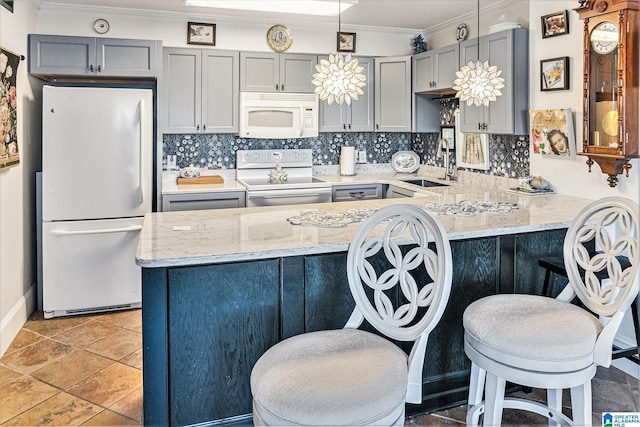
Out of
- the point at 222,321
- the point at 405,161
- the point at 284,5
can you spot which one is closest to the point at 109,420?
the point at 222,321

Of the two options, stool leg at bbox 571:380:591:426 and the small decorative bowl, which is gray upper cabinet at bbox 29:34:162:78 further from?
stool leg at bbox 571:380:591:426

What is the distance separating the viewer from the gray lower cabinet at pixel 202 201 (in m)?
4.05

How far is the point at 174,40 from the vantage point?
4.48m

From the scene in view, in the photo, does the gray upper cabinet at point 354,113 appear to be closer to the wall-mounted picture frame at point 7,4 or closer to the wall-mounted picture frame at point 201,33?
the wall-mounted picture frame at point 201,33

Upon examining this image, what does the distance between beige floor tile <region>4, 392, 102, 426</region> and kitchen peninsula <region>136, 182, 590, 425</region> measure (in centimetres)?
68

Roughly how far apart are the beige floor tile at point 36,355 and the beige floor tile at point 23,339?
5cm

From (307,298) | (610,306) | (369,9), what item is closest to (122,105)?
(369,9)

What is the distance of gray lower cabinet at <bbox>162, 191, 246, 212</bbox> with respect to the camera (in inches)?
160

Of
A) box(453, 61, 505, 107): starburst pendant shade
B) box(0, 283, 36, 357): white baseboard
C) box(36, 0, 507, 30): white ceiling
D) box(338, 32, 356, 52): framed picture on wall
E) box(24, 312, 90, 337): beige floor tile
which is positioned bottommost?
box(24, 312, 90, 337): beige floor tile

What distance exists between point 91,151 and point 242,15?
1.80 m

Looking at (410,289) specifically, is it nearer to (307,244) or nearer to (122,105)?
(307,244)

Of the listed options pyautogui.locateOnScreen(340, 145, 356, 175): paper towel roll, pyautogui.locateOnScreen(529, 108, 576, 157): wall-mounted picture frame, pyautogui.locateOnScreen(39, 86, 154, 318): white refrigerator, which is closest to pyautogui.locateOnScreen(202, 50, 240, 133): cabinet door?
pyautogui.locateOnScreen(39, 86, 154, 318): white refrigerator

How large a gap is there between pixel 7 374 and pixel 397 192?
10.6 feet

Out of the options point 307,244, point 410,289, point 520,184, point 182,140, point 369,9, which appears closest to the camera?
point 410,289
